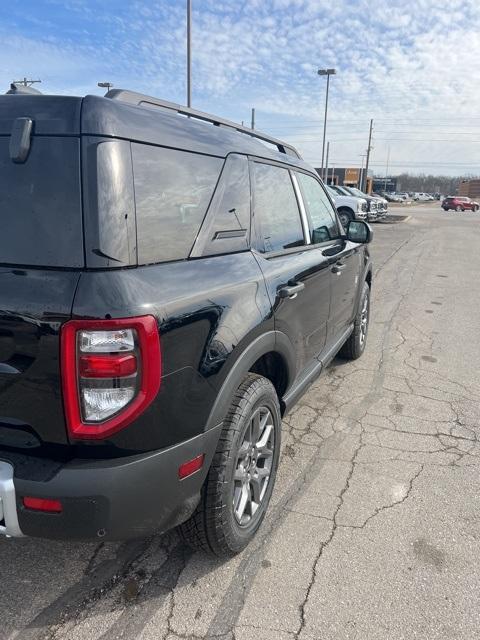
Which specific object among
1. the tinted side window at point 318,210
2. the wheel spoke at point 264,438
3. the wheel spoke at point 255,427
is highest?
the tinted side window at point 318,210

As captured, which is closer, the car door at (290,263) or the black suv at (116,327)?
the black suv at (116,327)

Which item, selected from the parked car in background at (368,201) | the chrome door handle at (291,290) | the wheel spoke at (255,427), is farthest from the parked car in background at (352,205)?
the wheel spoke at (255,427)

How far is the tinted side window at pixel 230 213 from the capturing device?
88.2 inches

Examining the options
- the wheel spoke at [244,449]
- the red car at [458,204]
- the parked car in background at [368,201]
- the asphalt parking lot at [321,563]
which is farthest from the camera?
the red car at [458,204]

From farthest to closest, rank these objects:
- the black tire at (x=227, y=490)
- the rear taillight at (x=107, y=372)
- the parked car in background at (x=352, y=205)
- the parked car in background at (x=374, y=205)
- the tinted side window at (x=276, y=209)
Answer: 1. the parked car in background at (x=374, y=205)
2. the parked car in background at (x=352, y=205)
3. the tinted side window at (x=276, y=209)
4. the black tire at (x=227, y=490)
5. the rear taillight at (x=107, y=372)

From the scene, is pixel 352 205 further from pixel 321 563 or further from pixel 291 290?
pixel 321 563

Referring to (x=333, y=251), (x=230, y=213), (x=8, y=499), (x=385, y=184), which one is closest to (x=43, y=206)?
(x=230, y=213)

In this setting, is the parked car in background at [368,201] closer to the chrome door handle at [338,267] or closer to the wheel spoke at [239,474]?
the chrome door handle at [338,267]

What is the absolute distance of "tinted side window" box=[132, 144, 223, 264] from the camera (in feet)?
6.09

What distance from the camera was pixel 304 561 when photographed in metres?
2.39

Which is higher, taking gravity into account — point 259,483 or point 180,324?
point 180,324

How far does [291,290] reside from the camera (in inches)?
107

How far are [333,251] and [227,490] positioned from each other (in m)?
2.11

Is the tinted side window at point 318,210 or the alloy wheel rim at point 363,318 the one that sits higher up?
the tinted side window at point 318,210
